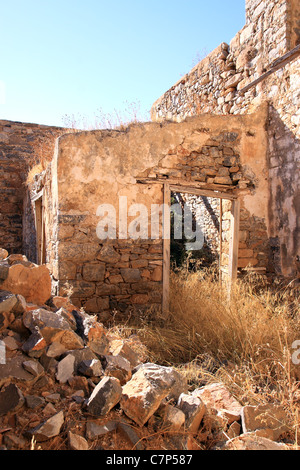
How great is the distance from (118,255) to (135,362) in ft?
Answer: 6.77

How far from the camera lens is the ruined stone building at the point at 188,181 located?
4.76 meters

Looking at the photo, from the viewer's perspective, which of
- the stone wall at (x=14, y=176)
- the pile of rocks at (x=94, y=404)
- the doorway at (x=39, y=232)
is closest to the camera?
the pile of rocks at (x=94, y=404)

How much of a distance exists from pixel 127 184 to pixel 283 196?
2.49 m

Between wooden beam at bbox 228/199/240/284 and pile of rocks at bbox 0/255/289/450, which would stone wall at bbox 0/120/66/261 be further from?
pile of rocks at bbox 0/255/289/450

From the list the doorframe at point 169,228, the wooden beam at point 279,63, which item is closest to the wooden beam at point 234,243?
the doorframe at point 169,228

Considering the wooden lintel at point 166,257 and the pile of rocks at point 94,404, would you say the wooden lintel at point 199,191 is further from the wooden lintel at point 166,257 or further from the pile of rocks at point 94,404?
the pile of rocks at point 94,404

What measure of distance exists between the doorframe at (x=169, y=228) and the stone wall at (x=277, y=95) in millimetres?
632

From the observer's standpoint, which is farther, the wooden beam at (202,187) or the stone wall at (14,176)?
the stone wall at (14,176)

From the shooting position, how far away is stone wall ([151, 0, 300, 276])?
518cm

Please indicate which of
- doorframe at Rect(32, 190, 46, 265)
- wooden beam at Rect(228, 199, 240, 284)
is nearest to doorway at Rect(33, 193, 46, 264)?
doorframe at Rect(32, 190, 46, 265)

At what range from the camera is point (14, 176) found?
32.3ft

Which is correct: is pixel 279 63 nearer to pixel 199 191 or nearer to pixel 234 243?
pixel 199 191

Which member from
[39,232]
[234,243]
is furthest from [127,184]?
[39,232]

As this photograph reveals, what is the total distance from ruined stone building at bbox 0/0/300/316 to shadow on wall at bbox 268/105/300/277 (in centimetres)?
2
